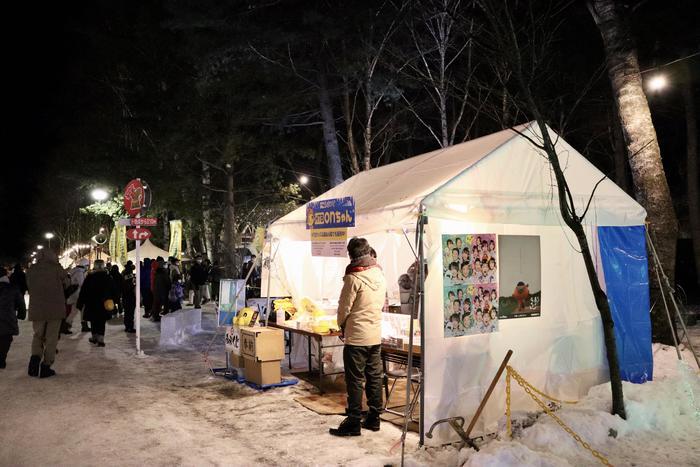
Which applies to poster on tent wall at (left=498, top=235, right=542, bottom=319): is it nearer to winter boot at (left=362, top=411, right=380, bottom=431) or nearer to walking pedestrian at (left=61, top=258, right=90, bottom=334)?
winter boot at (left=362, top=411, right=380, bottom=431)

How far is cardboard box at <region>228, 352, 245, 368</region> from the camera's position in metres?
7.58

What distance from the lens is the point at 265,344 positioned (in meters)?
6.96

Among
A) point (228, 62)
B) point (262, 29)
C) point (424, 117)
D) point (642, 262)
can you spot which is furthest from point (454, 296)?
point (424, 117)

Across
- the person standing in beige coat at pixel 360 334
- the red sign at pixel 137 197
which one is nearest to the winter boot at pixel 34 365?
the red sign at pixel 137 197

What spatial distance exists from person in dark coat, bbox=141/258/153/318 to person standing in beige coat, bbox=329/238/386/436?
11.4 meters

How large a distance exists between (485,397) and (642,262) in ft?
10.5

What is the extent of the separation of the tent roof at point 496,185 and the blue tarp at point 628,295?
0.80ft

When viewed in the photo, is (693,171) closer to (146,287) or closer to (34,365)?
(146,287)

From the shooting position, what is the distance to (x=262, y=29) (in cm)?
1434

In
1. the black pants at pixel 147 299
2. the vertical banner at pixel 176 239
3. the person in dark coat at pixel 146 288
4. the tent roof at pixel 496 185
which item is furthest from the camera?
the vertical banner at pixel 176 239

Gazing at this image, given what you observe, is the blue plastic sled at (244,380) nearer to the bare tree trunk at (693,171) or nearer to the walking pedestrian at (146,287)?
the walking pedestrian at (146,287)

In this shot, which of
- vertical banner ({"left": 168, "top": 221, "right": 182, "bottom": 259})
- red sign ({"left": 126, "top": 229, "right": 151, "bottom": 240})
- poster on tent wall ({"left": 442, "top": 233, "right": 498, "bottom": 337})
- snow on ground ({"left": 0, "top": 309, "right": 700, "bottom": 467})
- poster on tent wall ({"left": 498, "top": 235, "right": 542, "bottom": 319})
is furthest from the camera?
vertical banner ({"left": 168, "top": 221, "right": 182, "bottom": 259})

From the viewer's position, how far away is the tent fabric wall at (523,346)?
5.03 meters

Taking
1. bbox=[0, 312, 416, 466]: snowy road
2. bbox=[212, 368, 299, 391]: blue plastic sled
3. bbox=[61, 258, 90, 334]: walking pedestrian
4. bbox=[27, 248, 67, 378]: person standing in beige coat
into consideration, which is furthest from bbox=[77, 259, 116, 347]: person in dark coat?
bbox=[212, 368, 299, 391]: blue plastic sled
